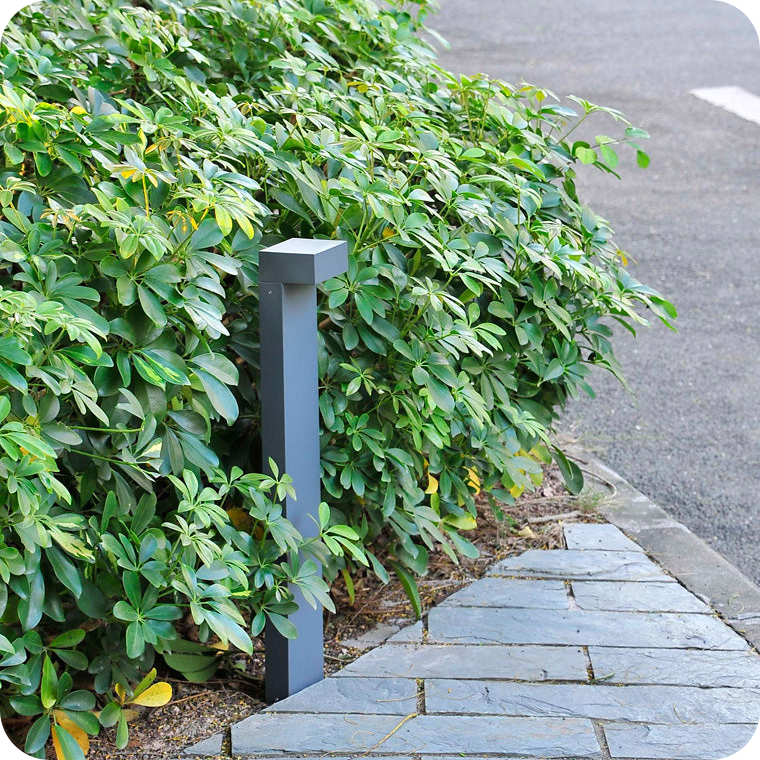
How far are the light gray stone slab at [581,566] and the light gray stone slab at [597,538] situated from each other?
27 mm

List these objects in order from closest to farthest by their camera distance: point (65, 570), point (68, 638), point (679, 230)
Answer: point (65, 570) → point (68, 638) → point (679, 230)

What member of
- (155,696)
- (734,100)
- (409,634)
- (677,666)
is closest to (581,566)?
(677,666)

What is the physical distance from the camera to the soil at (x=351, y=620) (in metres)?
2.15

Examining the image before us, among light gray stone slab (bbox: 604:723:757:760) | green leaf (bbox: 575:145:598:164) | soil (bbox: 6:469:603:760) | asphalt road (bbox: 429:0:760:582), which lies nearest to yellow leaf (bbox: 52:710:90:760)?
soil (bbox: 6:469:603:760)

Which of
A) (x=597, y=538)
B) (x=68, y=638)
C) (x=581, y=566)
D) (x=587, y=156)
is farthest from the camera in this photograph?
(x=597, y=538)

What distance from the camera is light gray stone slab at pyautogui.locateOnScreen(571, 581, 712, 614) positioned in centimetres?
261

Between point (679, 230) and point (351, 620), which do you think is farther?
point (679, 230)

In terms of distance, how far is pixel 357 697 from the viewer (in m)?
2.26

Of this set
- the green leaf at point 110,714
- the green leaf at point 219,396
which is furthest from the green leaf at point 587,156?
the green leaf at point 110,714

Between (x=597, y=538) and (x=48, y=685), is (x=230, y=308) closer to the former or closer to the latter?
(x=48, y=685)

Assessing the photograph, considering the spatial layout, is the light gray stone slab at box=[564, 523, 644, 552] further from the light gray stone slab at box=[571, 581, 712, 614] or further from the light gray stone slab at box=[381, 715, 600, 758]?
the light gray stone slab at box=[381, 715, 600, 758]

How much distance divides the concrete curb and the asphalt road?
172mm

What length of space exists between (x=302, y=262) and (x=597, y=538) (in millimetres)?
1449

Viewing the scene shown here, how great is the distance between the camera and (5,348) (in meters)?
1.65
